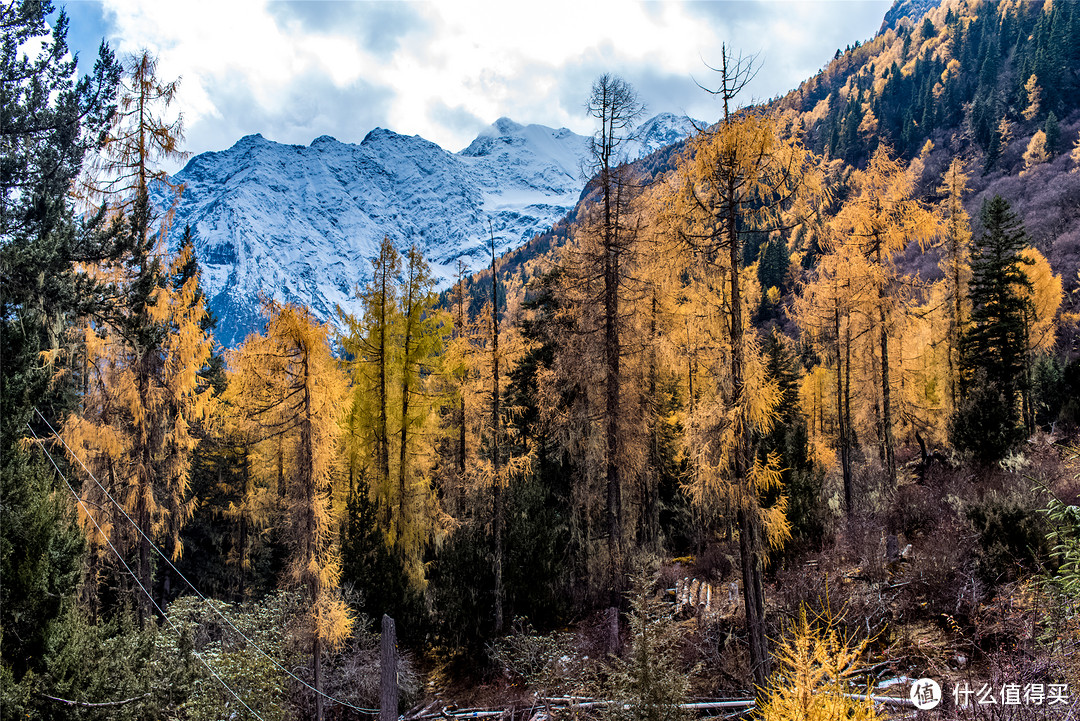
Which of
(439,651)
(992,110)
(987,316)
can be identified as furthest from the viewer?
(992,110)

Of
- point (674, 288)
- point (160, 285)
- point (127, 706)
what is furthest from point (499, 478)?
point (160, 285)

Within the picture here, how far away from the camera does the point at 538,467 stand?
55.6ft

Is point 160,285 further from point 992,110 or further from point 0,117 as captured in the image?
point 992,110

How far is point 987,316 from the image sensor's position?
20.0 m

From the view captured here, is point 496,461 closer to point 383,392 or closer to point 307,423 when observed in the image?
point 383,392

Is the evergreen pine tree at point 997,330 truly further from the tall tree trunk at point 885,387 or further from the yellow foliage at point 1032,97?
the yellow foliage at point 1032,97

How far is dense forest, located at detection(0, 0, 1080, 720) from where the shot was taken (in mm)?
6957

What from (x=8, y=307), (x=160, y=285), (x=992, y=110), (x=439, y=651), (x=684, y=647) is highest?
(x=992, y=110)

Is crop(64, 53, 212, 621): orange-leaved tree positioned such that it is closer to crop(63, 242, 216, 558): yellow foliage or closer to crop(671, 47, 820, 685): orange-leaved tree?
crop(63, 242, 216, 558): yellow foliage

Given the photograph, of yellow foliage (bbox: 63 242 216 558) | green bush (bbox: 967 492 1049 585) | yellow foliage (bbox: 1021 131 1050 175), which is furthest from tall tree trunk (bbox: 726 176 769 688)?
yellow foliage (bbox: 1021 131 1050 175)

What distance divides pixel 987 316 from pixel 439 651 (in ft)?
73.6

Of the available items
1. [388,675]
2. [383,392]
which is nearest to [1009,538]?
[388,675]

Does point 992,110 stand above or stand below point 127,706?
above

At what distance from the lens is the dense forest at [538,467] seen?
6.96 meters
